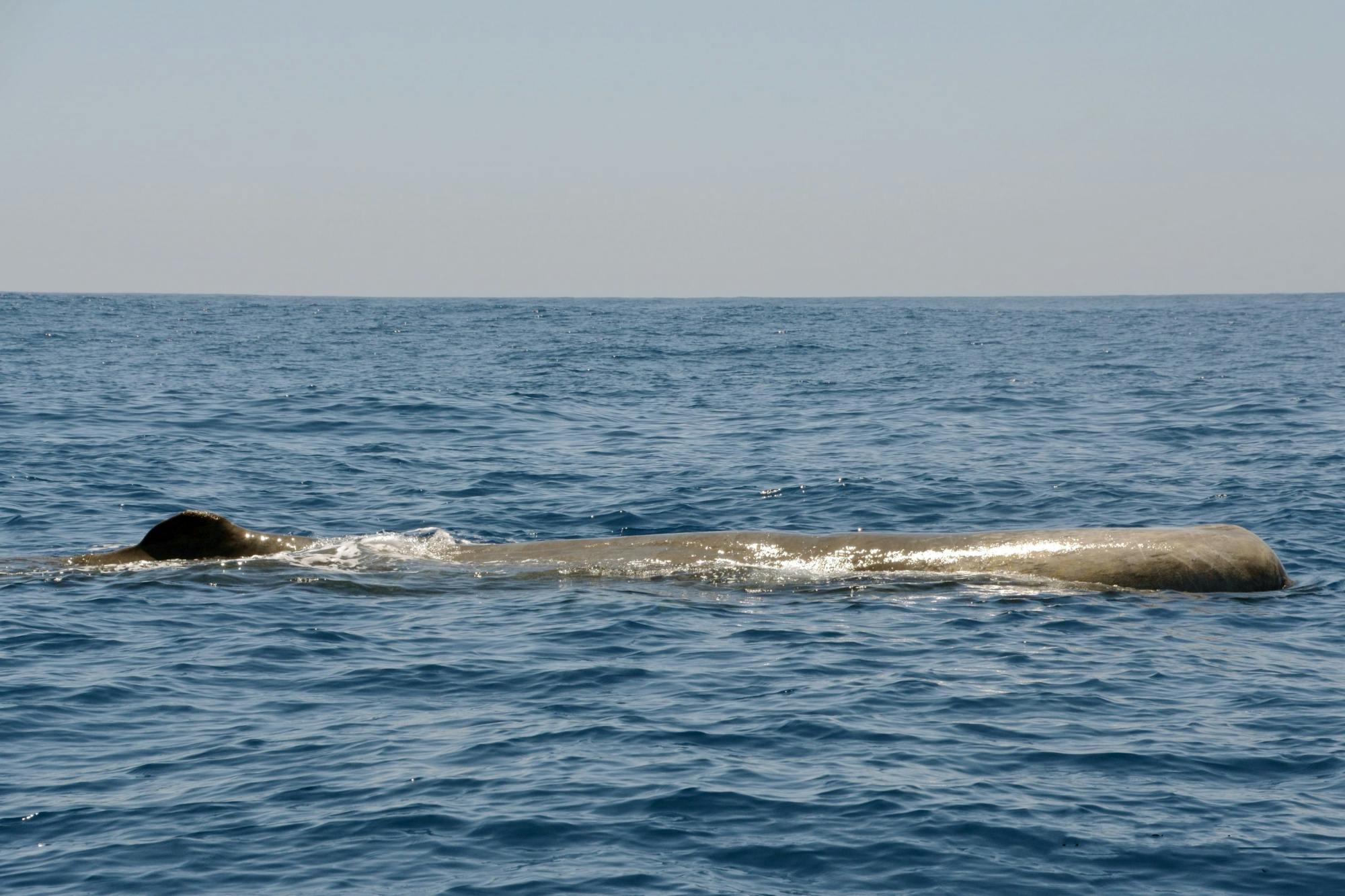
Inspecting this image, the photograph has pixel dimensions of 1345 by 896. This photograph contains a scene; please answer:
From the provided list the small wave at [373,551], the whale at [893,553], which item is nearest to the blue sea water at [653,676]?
the small wave at [373,551]

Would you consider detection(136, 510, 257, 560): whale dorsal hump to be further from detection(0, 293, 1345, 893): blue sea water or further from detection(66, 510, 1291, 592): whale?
detection(0, 293, 1345, 893): blue sea water

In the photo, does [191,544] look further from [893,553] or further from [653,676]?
[893,553]

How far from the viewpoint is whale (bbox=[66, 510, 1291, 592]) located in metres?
16.7

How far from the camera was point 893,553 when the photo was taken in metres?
17.4

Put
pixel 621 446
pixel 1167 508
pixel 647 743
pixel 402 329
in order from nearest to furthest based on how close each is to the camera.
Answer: pixel 647 743, pixel 1167 508, pixel 621 446, pixel 402 329

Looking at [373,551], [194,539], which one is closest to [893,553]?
[373,551]

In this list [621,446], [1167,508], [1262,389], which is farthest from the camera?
[1262,389]

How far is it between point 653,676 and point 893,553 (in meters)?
5.32

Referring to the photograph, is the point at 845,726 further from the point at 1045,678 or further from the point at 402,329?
the point at 402,329

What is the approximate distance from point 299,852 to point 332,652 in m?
5.00

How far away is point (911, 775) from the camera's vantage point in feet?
34.4

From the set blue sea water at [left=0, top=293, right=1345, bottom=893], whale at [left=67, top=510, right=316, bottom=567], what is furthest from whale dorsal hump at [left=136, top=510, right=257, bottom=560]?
blue sea water at [left=0, top=293, right=1345, bottom=893]

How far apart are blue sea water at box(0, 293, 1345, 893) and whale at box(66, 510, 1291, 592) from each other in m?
0.39

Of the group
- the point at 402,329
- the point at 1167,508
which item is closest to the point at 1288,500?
the point at 1167,508
